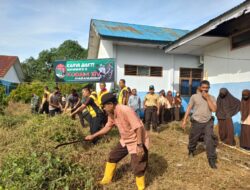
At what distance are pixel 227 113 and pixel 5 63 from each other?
22.8 m

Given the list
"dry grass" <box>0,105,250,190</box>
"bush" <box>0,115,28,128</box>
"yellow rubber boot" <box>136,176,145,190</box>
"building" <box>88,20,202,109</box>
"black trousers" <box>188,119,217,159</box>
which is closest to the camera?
"yellow rubber boot" <box>136,176,145,190</box>

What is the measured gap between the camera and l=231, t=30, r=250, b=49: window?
7322 mm

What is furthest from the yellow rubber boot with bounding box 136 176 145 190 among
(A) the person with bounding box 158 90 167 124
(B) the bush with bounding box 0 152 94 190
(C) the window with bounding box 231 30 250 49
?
(A) the person with bounding box 158 90 167 124

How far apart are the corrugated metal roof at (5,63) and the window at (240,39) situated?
20.2 m

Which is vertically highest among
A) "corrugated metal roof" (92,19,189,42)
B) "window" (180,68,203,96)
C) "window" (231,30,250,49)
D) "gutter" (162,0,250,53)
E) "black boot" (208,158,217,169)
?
"corrugated metal roof" (92,19,189,42)

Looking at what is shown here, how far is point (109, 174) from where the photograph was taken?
146 inches

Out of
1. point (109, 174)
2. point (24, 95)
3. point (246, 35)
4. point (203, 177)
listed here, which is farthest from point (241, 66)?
point (24, 95)

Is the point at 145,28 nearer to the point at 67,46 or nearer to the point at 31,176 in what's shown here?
the point at 31,176

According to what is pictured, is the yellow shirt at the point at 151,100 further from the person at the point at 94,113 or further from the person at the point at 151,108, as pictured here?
the person at the point at 94,113

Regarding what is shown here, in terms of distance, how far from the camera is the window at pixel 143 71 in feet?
35.7

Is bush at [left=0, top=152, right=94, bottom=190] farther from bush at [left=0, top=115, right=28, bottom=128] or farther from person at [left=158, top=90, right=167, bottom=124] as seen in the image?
person at [left=158, top=90, right=167, bottom=124]

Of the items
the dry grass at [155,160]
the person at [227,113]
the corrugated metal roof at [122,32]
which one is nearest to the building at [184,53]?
the corrugated metal roof at [122,32]

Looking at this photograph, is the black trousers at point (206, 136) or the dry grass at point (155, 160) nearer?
the dry grass at point (155, 160)

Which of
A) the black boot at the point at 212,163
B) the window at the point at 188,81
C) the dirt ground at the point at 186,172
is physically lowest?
the dirt ground at the point at 186,172
